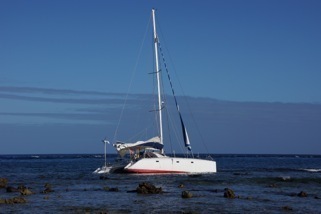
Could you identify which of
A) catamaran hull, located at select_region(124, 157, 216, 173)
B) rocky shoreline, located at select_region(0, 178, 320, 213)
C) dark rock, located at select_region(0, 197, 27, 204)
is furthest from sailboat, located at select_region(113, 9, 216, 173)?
dark rock, located at select_region(0, 197, 27, 204)

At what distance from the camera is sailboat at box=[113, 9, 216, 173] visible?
5650 cm

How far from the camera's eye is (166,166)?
186ft

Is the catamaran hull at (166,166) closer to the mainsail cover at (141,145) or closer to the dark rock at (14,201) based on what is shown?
the mainsail cover at (141,145)

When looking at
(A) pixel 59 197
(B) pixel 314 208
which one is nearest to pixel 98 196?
(A) pixel 59 197

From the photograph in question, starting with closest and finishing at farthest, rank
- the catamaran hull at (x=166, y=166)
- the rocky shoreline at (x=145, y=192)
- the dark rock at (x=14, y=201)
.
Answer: the dark rock at (x=14, y=201)
the rocky shoreline at (x=145, y=192)
the catamaran hull at (x=166, y=166)

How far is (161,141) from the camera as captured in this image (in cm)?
6056

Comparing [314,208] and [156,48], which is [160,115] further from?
[314,208]

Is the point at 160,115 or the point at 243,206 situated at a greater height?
the point at 160,115

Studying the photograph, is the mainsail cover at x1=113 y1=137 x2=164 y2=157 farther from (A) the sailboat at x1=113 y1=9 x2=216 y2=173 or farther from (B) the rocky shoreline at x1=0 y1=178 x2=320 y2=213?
(B) the rocky shoreline at x1=0 y1=178 x2=320 y2=213

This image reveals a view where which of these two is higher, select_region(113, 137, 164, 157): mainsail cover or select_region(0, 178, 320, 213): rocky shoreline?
select_region(113, 137, 164, 157): mainsail cover

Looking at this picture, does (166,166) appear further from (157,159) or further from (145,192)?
(145,192)

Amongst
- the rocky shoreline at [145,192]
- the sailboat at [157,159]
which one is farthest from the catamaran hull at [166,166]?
the rocky shoreline at [145,192]

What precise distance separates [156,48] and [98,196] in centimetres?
3028

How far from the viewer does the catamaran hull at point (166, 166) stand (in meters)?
56.4
